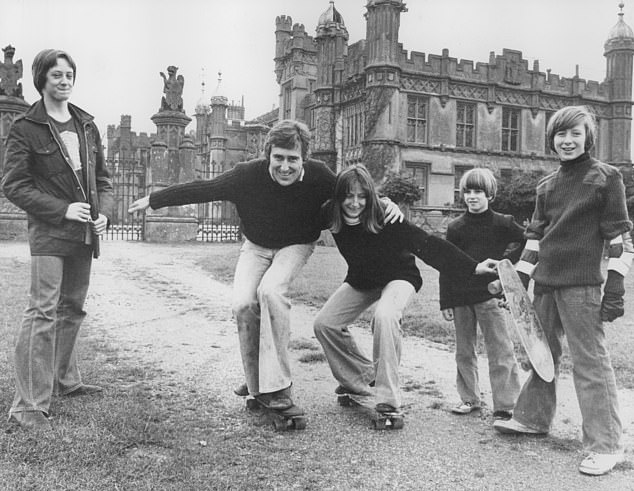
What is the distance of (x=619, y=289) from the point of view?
341 centimetres

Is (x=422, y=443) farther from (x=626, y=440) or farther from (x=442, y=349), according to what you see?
(x=442, y=349)

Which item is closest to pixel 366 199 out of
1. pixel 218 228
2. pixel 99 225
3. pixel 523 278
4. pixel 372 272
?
pixel 372 272

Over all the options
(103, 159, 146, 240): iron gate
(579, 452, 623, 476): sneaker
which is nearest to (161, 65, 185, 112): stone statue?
(103, 159, 146, 240): iron gate

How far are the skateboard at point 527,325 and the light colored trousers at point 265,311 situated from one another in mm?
1388

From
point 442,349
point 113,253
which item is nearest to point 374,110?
point 113,253

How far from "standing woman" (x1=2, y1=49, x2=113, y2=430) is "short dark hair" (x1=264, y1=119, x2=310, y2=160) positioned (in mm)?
1264

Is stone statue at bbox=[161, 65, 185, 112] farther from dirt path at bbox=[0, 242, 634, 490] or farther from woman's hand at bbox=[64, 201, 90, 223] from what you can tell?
woman's hand at bbox=[64, 201, 90, 223]

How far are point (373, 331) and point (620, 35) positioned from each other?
31480 mm

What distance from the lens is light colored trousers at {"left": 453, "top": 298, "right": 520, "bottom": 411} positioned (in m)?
4.14

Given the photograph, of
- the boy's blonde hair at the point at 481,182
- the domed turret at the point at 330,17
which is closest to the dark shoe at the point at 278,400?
the boy's blonde hair at the point at 481,182

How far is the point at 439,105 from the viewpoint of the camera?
2706 centimetres

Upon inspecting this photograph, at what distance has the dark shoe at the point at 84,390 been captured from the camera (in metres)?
4.34

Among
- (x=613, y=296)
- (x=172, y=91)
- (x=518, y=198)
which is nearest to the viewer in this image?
(x=613, y=296)

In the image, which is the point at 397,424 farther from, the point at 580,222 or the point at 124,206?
the point at 124,206
